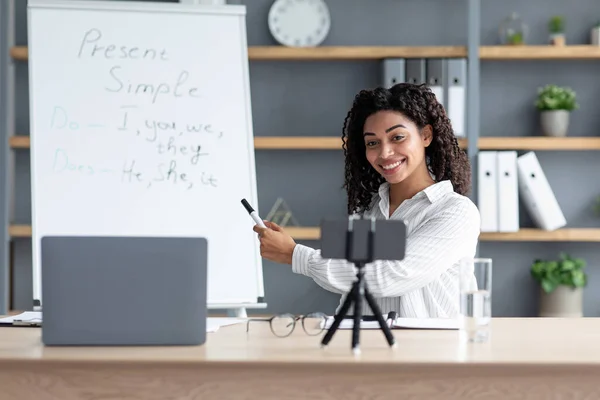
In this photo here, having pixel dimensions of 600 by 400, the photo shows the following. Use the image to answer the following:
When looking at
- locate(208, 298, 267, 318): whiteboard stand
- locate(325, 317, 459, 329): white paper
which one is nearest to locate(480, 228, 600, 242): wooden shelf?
locate(208, 298, 267, 318): whiteboard stand

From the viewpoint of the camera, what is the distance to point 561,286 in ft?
11.5

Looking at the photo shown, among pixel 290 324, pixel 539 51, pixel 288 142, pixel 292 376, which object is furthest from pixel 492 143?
pixel 292 376

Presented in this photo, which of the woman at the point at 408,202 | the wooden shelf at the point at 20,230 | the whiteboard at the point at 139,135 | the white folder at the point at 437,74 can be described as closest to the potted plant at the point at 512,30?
the white folder at the point at 437,74

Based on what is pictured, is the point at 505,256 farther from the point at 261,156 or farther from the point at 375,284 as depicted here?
the point at 375,284

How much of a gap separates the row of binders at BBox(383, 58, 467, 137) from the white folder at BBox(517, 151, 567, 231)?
0.29 metres

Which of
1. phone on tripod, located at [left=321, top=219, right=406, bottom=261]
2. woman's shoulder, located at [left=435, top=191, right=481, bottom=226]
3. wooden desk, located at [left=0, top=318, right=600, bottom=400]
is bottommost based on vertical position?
wooden desk, located at [left=0, top=318, right=600, bottom=400]

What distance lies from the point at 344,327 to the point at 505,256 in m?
2.18

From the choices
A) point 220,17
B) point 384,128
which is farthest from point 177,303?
point 220,17

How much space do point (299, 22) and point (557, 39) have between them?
42.8 inches

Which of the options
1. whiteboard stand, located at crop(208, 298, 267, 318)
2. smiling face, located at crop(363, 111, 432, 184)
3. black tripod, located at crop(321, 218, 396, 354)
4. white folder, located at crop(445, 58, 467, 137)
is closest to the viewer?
black tripod, located at crop(321, 218, 396, 354)

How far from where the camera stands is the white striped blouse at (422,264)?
6.09 feet

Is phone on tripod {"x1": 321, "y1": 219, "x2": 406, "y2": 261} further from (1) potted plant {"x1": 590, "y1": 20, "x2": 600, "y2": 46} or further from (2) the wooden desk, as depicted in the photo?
(1) potted plant {"x1": 590, "y1": 20, "x2": 600, "y2": 46}

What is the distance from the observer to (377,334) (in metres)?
1.62

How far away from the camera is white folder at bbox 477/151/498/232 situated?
342 centimetres
